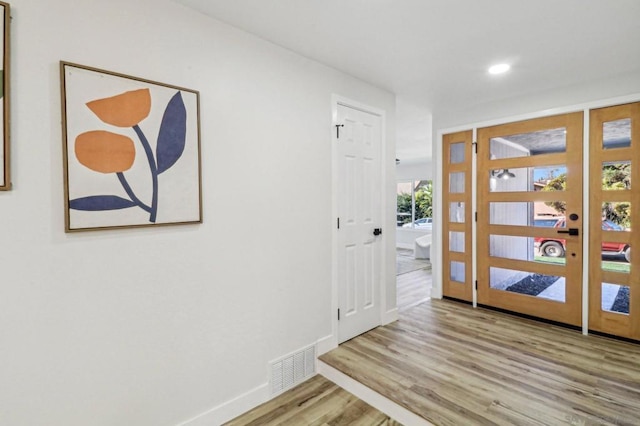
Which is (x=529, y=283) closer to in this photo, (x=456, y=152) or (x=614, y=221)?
(x=614, y=221)

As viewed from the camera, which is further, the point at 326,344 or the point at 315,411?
the point at 326,344

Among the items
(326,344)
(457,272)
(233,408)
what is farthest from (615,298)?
(233,408)

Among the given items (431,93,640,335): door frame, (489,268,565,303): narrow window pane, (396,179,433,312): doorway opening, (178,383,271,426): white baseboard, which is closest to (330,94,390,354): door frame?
(178,383,271,426): white baseboard

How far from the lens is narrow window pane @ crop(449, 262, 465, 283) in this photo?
3883 mm

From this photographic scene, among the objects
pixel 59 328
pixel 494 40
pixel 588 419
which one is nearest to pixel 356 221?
pixel 494 40

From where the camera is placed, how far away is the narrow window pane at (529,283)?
323 cm

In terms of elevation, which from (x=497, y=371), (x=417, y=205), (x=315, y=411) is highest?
(x=417, y=205)

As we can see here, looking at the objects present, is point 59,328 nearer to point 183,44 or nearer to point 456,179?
point 183,44

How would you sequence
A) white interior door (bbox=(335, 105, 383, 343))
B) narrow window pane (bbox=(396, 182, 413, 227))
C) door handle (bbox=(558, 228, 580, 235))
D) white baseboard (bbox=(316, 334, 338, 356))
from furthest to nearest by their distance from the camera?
narrow window pane (bbox=(396, 182, 413, 227)) < door handle (bbox=(558, 228, 580, 235)) < white interior door (bbox=(335, 105, 383, 343)) < white baseboard (bbox=(316, 334, 338, 356))

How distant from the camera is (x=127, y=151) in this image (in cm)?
159

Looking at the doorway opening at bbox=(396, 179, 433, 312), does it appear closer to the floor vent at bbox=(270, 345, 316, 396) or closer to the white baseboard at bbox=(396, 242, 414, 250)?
the white baseboard at bbox=(396, 242, 414, 250)

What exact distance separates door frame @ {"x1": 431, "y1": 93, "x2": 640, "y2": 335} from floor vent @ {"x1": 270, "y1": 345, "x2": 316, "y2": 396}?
229 cm

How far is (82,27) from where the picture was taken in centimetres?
149

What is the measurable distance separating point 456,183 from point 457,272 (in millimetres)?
1129
